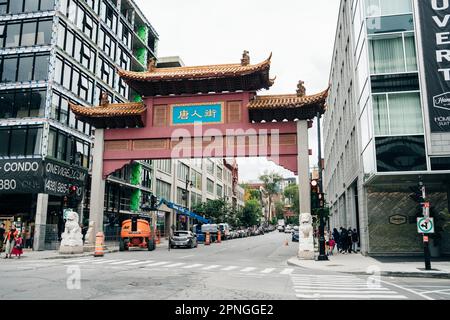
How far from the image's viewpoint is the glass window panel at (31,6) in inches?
1291

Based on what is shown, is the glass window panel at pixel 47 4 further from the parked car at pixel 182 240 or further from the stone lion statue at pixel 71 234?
the parked car at pixel 182 240

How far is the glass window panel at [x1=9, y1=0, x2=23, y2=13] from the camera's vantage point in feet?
108

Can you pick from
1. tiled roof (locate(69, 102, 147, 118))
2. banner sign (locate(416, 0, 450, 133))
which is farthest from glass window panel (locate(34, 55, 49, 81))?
banner sign (locate(416, 0, 450, 133))

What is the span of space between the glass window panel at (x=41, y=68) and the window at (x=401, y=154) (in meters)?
25.2

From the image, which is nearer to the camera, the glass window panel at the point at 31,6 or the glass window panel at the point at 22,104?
the glass window panel at the point at 22,104

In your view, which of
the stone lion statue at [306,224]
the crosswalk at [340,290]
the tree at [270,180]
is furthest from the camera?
the tree at [270,180]

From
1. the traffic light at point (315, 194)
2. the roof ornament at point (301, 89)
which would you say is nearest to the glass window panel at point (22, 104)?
the roof ornament at point (301, 89)

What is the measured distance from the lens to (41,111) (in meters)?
31.3

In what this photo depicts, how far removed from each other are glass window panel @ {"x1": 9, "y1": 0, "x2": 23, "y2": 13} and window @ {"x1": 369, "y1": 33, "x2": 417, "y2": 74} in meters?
27.5

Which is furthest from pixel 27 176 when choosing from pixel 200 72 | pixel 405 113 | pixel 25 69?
pixel 405 113

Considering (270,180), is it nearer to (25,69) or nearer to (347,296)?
(25,69)
